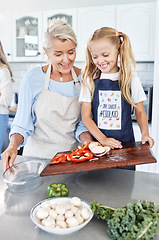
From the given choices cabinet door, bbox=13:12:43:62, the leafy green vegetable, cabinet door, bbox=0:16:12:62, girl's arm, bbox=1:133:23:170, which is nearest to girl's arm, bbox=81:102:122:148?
girl's arm, bbox=1:133:23:170

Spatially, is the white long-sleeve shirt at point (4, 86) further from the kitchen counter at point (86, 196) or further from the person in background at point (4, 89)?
the kitchen counter at point (86, 196)

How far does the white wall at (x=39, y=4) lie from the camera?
332 cm

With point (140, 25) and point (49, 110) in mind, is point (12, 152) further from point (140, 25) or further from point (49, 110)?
point (140, 25)

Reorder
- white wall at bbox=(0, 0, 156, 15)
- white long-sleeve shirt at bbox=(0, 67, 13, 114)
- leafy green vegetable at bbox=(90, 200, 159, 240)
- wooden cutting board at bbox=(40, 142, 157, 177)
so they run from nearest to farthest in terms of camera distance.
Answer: leafy green vegetable at bbox=(90, 200, 159, 240)
wooden cutting board at bbox=(40, 142, 157, 177)
white long-sleeve shirt at bbox=(0, 67, 13, 114)
white wall at bbox=(0, 0, 156, 15)

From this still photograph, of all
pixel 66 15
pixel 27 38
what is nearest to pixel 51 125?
pixel 66 15

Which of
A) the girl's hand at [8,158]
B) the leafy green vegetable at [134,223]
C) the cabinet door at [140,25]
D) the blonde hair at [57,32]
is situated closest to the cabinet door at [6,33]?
the cabinet door at [140,25]

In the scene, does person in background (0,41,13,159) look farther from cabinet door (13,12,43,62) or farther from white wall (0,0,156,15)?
white wall (0,0,156,15)

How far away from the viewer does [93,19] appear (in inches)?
121

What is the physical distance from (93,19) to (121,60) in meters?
1.85

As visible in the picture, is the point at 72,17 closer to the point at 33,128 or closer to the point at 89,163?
the point at 33,128

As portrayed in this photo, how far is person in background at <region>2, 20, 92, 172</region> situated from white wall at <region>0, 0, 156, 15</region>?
85.6 inches

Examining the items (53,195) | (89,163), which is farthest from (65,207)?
(89,163)

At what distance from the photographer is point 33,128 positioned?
148 cm

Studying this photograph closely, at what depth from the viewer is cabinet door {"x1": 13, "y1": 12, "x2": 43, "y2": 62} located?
3.39m
